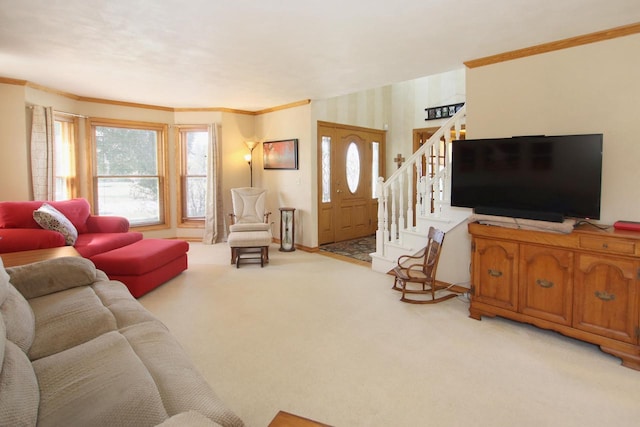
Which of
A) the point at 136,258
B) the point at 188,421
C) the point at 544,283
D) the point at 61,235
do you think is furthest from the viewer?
the point at 61,235

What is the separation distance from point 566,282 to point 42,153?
6213 millimetres

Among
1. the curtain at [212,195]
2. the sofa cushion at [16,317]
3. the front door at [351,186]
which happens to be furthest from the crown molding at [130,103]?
the sofa cushion at [16,317]

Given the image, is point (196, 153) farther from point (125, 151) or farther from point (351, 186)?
point (351, 186)

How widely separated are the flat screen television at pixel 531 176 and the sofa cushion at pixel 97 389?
300 cm

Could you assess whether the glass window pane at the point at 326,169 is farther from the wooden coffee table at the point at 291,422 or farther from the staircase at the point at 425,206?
the wooden coffee table at the point at 291,422

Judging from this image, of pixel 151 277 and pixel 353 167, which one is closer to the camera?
pixel 151 277

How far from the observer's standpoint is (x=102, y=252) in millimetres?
4254

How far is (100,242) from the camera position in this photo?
4293 mm

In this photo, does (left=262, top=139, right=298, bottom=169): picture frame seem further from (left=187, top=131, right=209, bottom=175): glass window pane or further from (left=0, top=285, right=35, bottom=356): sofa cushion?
(left=0, top=285, right=35, bottom=356): sofa cushion

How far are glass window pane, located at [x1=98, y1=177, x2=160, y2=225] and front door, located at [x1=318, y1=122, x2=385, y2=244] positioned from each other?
3.08m

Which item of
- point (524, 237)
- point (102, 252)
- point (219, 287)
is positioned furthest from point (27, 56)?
point (524, 237)

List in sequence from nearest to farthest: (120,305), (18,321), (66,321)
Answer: (18,321)
(66,321)
(120,305)

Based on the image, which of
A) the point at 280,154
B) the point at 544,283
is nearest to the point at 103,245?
the point at 280,154

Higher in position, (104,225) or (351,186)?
(351,186)
